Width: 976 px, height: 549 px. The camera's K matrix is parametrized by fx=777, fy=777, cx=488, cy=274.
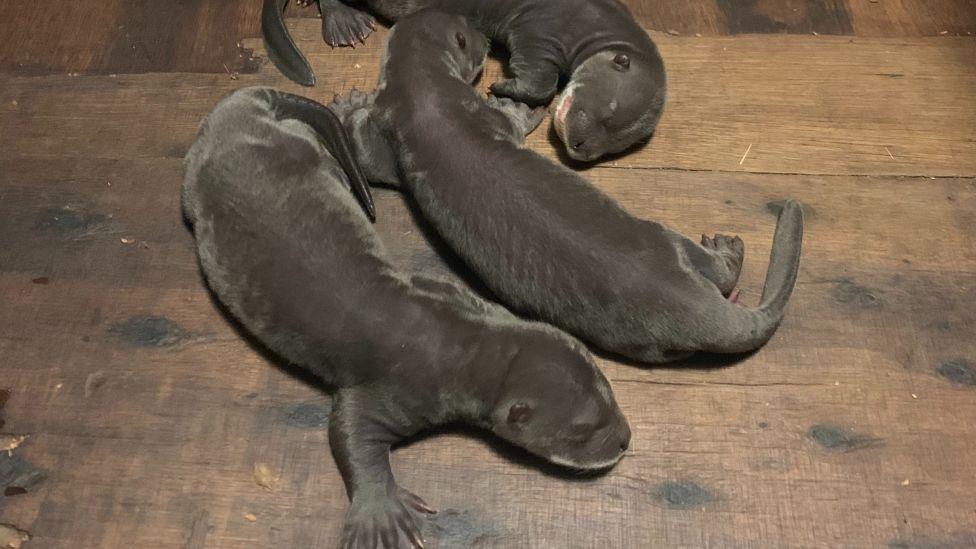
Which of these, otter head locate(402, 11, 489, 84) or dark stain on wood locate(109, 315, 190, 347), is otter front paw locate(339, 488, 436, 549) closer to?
dark stain on wood locate(109, 315, 190, 347)

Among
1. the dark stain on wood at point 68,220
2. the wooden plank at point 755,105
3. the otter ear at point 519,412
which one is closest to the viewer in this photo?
the otter ear at point 519,412

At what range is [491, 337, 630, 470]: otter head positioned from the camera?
1.94 metres

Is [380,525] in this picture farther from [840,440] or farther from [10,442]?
[840,440]

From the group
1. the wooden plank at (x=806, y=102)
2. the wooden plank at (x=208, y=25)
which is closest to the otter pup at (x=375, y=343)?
the wooden plank at (x=806, y=102)

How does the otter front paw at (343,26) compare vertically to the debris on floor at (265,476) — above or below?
above

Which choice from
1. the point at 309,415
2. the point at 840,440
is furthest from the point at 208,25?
the point at 840,440

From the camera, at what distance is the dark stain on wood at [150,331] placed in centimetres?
233

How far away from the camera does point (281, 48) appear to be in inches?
110

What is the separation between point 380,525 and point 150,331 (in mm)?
940

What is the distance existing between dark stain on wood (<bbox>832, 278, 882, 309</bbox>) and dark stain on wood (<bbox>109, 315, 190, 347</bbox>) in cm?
198

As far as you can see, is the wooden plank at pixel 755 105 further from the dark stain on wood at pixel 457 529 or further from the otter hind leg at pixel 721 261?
the dark stain on wood at pixel 457 529

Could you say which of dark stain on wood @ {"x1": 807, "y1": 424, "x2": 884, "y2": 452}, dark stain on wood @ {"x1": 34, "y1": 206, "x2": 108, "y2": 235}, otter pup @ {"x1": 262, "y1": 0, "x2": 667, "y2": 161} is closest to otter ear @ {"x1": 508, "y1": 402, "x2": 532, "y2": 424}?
dark stain on wood @ {"x1": 807, "y1": 424, "x2": 884, "y2": 452}

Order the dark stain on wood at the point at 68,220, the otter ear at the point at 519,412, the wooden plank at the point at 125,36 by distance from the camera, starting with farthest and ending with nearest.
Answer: the wooden plank at the point at 125,36
the dark stain on wood at the point at 68,220
the otter ear at the point at 519,412

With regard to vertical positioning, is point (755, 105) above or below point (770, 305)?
above
